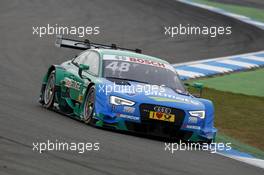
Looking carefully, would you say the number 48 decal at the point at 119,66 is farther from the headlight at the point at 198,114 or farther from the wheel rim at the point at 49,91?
the headlight at the point at 198,114

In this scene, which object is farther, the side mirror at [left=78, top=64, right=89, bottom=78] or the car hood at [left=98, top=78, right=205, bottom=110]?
the side mirror at [left=78, top=64, right=89, bottom=78]

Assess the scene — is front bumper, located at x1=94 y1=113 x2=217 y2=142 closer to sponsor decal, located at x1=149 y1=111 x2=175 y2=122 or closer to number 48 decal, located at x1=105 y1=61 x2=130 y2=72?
sponsor decal, located at x1=149 y1=111 x2=175 y2=122

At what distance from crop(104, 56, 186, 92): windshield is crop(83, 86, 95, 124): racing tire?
1.66 feet

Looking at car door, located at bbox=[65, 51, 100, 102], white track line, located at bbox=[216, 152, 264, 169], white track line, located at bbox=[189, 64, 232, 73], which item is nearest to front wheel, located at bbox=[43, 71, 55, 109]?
car door, located at bbox=[65, 51, 100, 102]

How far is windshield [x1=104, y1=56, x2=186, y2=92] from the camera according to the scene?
48.2 ft

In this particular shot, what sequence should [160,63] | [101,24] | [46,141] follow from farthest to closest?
[101,24] < [160,63] < [46,141]

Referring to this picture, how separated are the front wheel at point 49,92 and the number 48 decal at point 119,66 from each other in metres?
1.35

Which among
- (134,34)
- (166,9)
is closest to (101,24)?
(134,34)

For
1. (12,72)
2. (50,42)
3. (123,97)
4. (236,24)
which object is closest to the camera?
(123,97)

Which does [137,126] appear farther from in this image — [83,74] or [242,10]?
[242,10]

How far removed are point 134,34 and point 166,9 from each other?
4.02 meters

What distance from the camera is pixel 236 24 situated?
95.7 feet

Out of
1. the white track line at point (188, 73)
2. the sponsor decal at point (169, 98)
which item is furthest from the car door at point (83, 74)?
the white track line at point (188, 73)

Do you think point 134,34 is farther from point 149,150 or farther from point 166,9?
Result: point 149,150
